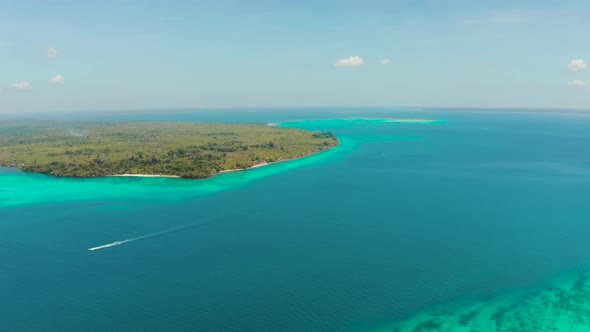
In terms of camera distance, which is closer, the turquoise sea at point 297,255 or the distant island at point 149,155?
the turquoise sea at point 297,255

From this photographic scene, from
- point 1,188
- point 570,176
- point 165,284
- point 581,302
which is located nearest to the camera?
point 581,302

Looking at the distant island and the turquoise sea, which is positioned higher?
the distant island

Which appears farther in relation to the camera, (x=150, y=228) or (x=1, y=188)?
(x=1, y=188)

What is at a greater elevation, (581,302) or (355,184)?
(355,184)

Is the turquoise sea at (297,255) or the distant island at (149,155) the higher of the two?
the distant island at (149,155)

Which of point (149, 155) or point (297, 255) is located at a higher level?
point (149, 155)

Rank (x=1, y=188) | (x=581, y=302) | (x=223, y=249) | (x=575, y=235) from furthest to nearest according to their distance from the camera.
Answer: (x=1, y=188) → (x=575, y=235) → (x=223, y=249) → (x=581, y=302)

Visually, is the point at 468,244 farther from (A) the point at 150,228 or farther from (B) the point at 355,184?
(A) the point at 150,228

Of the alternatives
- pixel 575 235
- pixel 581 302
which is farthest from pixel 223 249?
pixel 575 235
